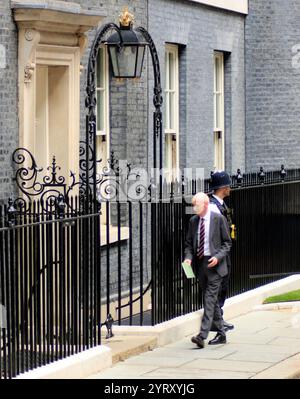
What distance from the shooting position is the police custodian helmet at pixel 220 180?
15031 millimetres

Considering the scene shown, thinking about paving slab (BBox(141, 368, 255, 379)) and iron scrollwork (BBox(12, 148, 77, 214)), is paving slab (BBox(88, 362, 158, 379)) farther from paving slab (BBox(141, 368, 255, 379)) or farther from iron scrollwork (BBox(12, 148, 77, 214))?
iron scrollwork (BBox(12, 148, 77, 214))

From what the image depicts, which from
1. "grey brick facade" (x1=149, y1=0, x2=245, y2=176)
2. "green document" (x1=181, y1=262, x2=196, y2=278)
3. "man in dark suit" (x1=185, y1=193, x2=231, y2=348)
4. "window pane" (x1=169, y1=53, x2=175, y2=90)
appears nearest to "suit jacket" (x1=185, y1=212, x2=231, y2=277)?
"man in dark suit" (x1=185, y1=193, x2=231, y2=348)

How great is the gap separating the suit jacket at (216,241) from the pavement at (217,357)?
911 mm

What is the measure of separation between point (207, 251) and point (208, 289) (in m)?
0.42

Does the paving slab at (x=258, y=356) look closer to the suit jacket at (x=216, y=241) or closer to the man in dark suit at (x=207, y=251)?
the man in dark suit at (x=207, y=251)

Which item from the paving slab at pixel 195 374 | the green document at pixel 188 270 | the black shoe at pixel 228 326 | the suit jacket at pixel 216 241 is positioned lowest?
the paving slab at pixel 195 374

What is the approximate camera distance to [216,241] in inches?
575

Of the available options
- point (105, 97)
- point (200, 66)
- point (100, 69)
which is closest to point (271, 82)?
point (200, 66)

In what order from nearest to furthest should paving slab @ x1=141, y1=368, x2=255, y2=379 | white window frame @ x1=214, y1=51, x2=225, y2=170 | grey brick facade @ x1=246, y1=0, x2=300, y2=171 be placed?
paving slab @ x1=141, y1=368, x2=255, y2=379
white window frame @ x1=214, y1=51, x2=225, y2=170
grey brick facade @ x1=246, y1=0, x2=300, y2=171

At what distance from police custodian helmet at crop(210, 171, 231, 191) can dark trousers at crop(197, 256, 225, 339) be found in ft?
3.09

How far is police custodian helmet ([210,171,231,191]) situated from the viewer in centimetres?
1503

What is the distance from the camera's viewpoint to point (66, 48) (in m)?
16.0

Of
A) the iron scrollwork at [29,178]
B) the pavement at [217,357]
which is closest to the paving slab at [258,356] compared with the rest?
the pavement at [217,357]

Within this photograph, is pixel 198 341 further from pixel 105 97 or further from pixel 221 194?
pixel 105 97
